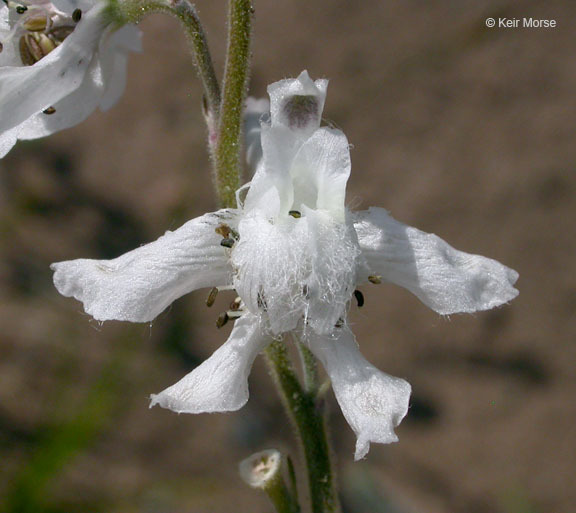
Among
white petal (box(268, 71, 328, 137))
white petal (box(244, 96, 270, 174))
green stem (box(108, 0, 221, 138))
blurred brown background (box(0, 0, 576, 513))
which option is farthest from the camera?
blurred brown background (box(0, 0, 576, 513))

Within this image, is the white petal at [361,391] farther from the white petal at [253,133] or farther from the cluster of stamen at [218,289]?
the white petal at [253,133]

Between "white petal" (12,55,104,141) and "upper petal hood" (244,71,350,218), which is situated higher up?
"white petal" (12,55,104,141)

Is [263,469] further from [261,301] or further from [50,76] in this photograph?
[50,76]

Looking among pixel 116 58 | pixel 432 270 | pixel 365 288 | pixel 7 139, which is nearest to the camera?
pixel 432 270

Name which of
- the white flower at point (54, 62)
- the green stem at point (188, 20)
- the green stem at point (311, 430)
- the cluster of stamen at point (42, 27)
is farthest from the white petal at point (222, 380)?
the cluster of stamen at point (42, 27)

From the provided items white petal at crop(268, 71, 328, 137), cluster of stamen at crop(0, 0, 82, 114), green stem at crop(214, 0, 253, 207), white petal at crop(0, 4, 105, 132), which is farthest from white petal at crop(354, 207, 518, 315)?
cluster of stamen at crop(0, 0, 82, 114)

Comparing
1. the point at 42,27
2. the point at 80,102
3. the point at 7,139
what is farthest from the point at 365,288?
the point at 7,139

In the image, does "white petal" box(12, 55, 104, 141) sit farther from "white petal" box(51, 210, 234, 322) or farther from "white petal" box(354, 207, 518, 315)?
"white petal" box(354, 207, 518, 315)

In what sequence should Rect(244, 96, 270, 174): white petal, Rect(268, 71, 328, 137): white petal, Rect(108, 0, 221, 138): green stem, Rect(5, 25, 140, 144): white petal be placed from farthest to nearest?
Rect(244, 96, 270, 174): white petal < Rect(5, 25, 140, 144): white petal < Rect(108, 0, 221, 138): green stem < Rect(268, 71, 328, 137): white petal
